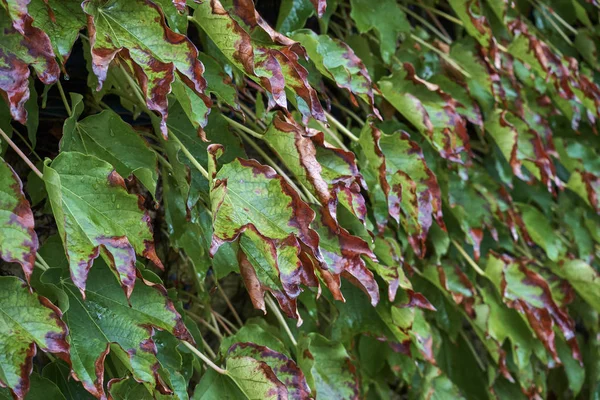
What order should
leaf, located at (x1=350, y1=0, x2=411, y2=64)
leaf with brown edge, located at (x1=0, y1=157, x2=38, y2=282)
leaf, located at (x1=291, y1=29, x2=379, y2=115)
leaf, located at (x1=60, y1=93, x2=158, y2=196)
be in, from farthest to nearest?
leaf, located at (x1=350, y1=0, x2=411, y2=64) < leaf, located at (x1=291, y1=29, x2=379, y2=115) < leaf, located at (x1=60, y1=93, x2=158, y2=196) < leaf with brown edge, located at (x1=0, y1=157, x2=38, y2=282)

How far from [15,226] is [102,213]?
99 millimetres

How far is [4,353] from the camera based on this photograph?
609mm

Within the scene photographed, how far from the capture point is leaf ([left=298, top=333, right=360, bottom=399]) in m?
0.96

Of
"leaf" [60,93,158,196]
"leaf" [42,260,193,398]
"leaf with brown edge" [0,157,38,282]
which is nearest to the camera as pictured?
"leaf with brown edge" [0,157,38,282]

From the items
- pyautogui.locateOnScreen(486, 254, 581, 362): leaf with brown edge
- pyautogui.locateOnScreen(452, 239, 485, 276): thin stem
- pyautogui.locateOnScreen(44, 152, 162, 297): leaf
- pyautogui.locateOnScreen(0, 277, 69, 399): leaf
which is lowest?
pyautogui.locateOnScreen(452, 239, 485, 276): thin stem

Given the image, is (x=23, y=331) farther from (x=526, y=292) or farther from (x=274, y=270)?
(x=526, y=292)

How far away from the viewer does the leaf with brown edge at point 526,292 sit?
122cm

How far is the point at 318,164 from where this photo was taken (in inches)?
30.7

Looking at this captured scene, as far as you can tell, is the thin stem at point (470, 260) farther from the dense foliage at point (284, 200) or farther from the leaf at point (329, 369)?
the leaf at point (329, 369)

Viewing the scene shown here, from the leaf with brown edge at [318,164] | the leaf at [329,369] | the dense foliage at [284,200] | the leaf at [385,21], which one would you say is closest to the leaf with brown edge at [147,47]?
the dense foliage at [284,200]

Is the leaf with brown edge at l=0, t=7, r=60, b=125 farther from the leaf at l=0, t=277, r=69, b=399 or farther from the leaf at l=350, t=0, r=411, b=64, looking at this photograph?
the leaf at l=350, t=0, r=411, b=64

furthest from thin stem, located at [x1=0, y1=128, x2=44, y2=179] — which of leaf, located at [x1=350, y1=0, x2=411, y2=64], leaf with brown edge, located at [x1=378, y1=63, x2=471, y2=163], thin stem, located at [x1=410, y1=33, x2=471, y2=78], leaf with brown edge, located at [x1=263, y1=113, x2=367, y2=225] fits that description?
thin stem, located at [x1=410, y1=33, x2=471, y2=78]

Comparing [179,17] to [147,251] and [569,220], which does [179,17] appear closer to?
[147,251]

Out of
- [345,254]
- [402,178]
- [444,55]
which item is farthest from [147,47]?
[444,55]
